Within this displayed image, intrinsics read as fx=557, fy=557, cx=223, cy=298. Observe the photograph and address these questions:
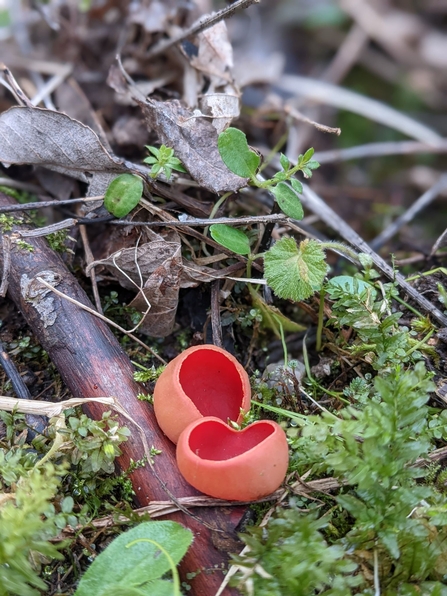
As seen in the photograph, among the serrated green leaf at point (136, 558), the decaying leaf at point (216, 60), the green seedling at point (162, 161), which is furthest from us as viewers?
the decaying leaf at point (216, 60)

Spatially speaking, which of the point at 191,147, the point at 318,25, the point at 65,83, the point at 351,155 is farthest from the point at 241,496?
the point at 318,25

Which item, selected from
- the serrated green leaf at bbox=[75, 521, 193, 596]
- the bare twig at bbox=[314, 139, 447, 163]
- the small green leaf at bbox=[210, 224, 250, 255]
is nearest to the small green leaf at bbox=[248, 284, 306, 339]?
the small green leaf at bbox=[210, 224, 250, 255]

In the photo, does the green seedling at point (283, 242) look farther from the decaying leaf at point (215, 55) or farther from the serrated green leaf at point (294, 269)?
the decaying leaf at point (215, 55)

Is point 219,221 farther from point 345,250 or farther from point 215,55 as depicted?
point 215,55

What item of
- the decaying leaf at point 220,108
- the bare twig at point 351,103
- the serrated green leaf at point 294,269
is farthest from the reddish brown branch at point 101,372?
the bare twig at point 351,103

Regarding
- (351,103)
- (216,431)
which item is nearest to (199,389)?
(216,431)
